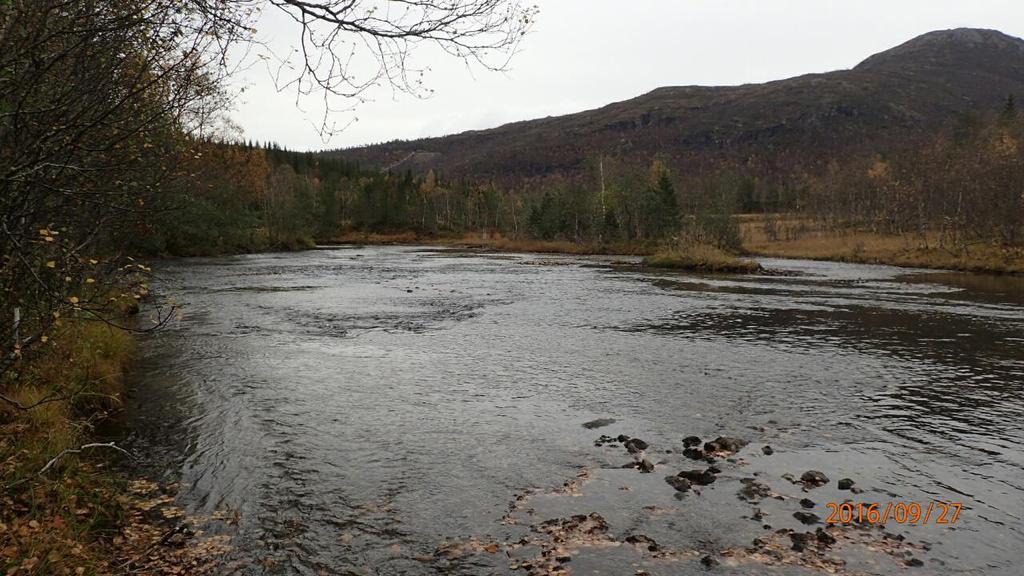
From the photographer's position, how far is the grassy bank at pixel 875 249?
170 feet

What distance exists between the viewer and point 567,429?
510 inches

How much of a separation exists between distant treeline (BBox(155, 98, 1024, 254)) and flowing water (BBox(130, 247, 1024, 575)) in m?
24.2

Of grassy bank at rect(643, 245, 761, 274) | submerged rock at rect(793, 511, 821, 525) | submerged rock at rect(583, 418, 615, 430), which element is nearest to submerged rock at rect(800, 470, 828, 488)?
submerged rock at rect(793, 511, 821, 525)

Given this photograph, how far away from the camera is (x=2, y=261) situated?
876 centimetres

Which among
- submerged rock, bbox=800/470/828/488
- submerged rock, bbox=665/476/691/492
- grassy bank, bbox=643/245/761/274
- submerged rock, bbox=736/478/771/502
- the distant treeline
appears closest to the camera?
submerged rock, bbox=736/478/771/502

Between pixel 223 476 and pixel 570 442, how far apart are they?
20.2ft

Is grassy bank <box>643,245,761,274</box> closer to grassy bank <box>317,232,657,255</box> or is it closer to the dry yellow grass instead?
the dry yellow grass

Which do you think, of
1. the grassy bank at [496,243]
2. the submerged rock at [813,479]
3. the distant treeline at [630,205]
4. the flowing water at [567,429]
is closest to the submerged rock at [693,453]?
the flowing water at [567,429]

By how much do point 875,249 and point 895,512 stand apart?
70887 millimetres

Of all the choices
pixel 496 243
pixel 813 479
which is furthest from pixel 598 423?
pixel 496 243

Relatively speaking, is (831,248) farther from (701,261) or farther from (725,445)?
(725,445)

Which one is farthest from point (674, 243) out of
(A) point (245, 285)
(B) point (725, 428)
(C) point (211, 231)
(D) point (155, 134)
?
(D) point (155, 134)

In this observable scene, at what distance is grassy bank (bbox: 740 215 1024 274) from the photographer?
51.9 metres

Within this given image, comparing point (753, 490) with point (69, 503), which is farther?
point (753, 490)
